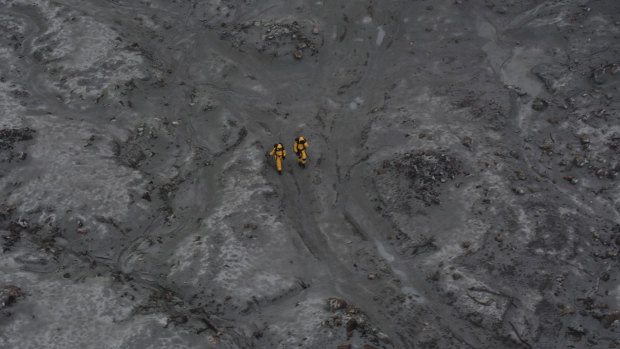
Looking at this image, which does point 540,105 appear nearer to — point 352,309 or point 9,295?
point 352,309

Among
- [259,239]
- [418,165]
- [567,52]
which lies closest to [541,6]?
[567,52]

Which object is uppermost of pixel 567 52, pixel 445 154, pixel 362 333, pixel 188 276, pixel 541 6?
pixel 541 6

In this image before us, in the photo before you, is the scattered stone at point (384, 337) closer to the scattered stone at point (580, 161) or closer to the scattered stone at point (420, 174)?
the scattered stone at point (420, 174)

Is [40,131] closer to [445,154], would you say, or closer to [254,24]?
[254,24]

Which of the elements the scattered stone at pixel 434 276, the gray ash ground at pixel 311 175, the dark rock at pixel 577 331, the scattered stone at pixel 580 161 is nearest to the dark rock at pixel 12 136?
the gray ash ground at pixel 311 175

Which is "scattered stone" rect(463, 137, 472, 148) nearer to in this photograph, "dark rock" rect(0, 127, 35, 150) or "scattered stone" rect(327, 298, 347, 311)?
"scattered stone" rect(327, 298, 347, 311)

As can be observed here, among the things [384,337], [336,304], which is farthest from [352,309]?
[384,337]

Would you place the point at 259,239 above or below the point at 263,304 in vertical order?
above
